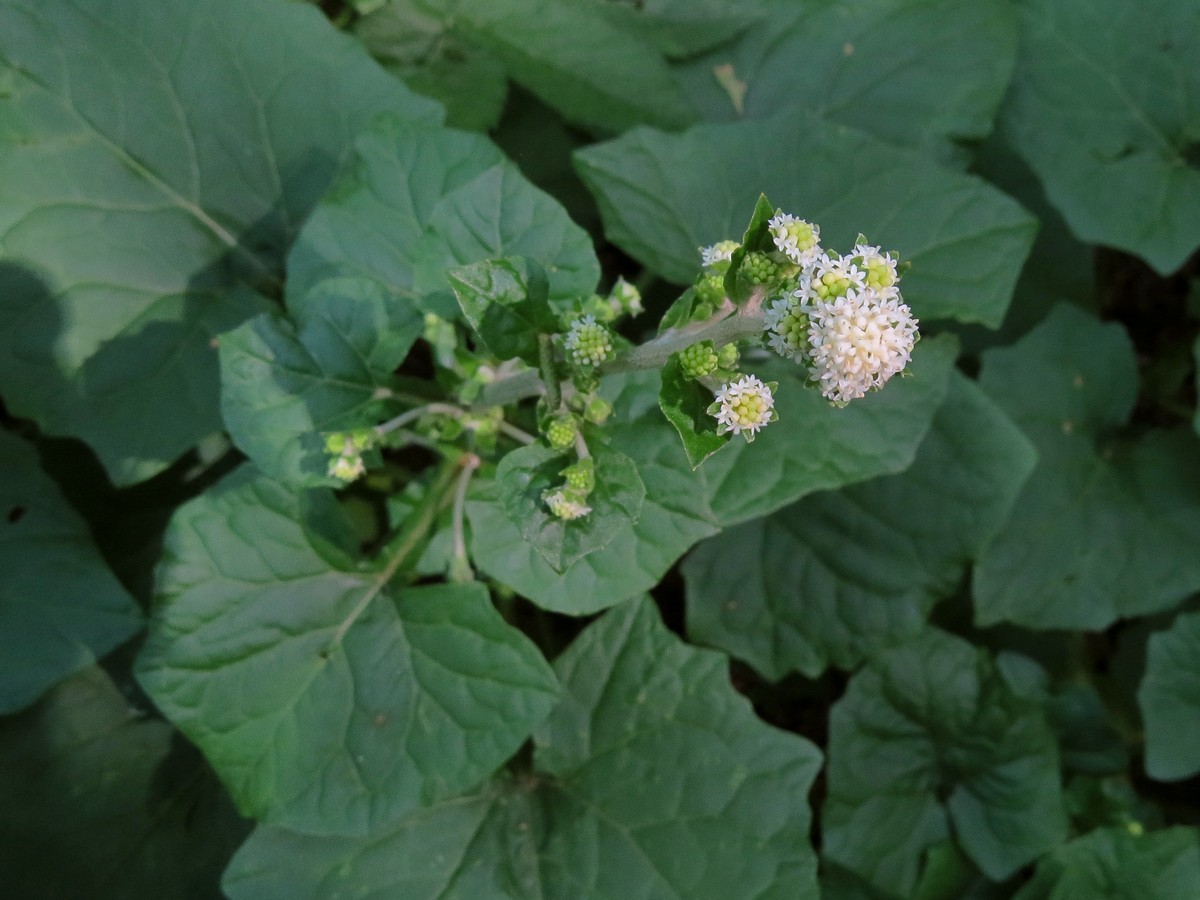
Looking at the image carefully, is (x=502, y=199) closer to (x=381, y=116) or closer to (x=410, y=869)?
(x=381, y=116)

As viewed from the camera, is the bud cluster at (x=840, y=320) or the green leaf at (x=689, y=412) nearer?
the bud cluster at (x=840, y=320)

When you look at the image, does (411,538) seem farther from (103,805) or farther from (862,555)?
(862,555)

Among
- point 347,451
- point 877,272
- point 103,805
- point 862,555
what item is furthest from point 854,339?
point 103,805

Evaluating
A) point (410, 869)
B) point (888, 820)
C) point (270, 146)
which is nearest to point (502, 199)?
point (270, 146)

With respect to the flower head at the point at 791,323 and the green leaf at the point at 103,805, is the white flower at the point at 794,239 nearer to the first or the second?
the flower head at the point at 791,323

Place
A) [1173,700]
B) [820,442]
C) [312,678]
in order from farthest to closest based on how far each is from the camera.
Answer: [1173,700] < [820,442] < [312,678]

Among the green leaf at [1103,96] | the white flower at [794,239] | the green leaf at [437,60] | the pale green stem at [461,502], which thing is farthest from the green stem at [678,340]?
the green leaf at [1103,96]
